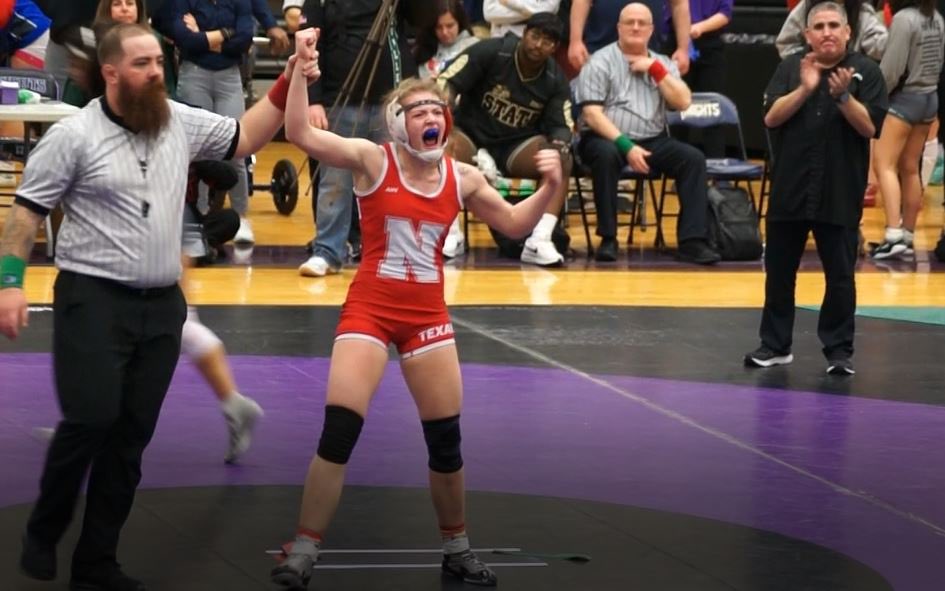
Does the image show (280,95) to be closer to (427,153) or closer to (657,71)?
(427,153)

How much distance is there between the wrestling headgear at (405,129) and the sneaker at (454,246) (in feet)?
22.1

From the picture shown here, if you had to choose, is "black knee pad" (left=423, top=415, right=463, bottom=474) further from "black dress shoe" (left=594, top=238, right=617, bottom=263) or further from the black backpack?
the black backpack

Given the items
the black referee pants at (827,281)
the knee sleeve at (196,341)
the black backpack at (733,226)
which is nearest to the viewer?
the knee sleeve at (196,341)

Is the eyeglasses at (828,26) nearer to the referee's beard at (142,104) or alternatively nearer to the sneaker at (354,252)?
the referee's beard at (142,104)

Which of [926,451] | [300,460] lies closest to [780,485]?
[926,451]

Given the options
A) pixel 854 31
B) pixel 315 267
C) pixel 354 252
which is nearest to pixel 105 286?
pixel 854 31

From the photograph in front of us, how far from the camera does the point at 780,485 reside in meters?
6.58

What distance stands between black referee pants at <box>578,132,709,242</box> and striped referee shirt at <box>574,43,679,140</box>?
128 mm

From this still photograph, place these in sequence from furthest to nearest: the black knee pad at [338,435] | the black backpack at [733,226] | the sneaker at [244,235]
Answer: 1. the sneaker at [244,235]
2. the black backpack at [733,226]
3. the black knee pad at [338,435]

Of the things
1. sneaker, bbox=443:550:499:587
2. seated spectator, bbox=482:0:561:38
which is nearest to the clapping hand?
sneaker, bbox=443:550:499:587

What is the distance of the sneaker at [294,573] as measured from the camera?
504 centimetres

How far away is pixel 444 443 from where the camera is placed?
17.5 feet

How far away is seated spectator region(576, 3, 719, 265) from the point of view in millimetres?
12359

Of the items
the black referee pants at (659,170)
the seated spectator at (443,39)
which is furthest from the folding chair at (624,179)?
the seated spectator at (443,39)
